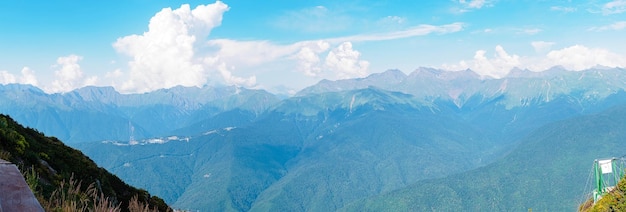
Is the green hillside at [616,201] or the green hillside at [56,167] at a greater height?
the green hillside at [56,167]

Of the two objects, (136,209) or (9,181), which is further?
(136,209)

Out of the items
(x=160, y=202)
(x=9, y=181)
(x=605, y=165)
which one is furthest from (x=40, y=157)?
(x=605, y=165)

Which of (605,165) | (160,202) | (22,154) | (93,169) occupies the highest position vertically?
(22,154)

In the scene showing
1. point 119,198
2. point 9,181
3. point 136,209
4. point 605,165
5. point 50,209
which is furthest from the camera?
point 605,165

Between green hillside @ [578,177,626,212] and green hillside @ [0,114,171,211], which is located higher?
green hillside @ [0,114,171,211]

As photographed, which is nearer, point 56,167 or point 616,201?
point 56,167

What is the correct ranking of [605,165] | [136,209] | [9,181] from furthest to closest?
[605,165], [136,209], [9,181]

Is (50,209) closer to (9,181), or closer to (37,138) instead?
(9,181)

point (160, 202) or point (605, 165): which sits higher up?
point (160, 202)

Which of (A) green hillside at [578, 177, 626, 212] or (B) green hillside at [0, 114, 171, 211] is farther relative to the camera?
(A) green hillside at [578, 177, 626, 212]

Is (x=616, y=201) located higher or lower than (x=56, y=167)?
lower

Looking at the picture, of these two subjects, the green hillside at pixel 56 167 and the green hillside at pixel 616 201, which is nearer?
the green hillside at pixel 56 167
